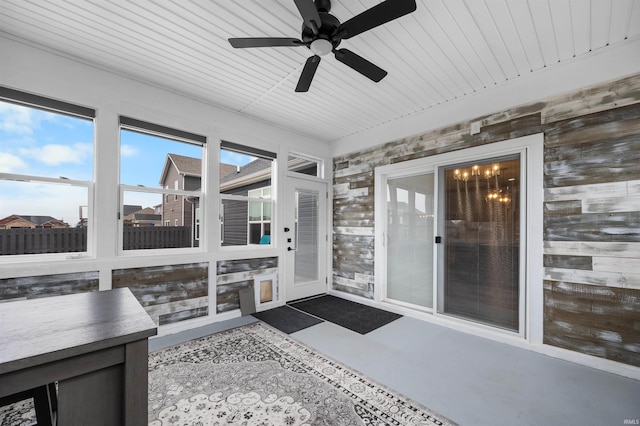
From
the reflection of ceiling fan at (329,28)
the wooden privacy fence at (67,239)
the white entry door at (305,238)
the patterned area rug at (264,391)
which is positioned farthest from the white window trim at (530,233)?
the wooden privacy fence at (67,239)

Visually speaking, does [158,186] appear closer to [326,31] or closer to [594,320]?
[326,31]

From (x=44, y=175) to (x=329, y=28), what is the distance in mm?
2961

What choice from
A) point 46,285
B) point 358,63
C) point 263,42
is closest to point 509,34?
point 358,63

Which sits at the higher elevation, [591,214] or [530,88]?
[530,88]

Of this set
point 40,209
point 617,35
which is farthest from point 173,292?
point 617,35

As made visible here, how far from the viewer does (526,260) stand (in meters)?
2.93

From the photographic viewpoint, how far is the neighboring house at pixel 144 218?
3.12 m

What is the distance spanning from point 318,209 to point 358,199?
760mm

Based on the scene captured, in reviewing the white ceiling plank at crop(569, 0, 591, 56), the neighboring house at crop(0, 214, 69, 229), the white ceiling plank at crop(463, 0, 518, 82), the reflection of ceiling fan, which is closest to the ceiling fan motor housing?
the reflection of ceiling fan

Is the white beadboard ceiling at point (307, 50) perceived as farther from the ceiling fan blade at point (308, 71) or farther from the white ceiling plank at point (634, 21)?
the ceiling fan blade at point (308, 71)

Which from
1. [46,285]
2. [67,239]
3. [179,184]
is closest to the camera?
[46,285]

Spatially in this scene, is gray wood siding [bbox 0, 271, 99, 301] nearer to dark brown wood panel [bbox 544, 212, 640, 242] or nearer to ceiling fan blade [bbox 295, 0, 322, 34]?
ceiling fan blade [bbox 295, 0, 322, 34]

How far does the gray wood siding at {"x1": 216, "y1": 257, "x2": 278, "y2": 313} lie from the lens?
3689 millimetres

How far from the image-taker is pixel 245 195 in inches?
167
